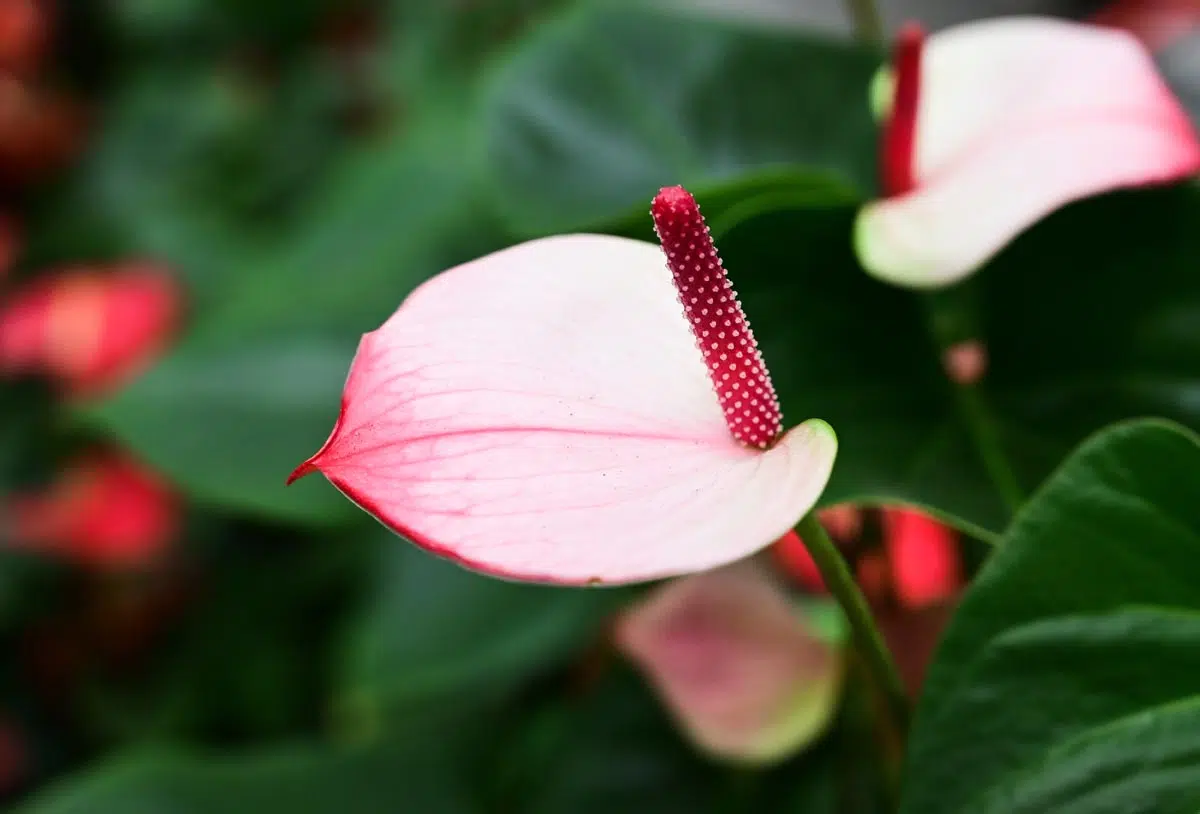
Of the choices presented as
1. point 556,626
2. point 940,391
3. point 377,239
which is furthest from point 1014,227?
point 377,239

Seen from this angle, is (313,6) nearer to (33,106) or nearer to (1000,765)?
(33,106)

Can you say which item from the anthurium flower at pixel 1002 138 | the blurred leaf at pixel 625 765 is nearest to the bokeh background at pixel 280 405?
the blurred leaf at pixel 625 765

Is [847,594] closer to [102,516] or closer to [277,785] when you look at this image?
[277,785]

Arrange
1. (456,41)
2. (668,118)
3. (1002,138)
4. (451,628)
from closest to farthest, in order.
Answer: (1002,138) < (668,118) < (451,628) < (456,41)

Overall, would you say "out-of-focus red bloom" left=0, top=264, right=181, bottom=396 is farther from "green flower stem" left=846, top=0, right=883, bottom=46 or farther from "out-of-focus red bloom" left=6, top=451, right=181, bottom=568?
"green flower stem" left=846, top=0, right=883, bottom=46

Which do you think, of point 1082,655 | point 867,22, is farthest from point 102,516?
point 1082,655

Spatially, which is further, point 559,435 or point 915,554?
point 915,554
